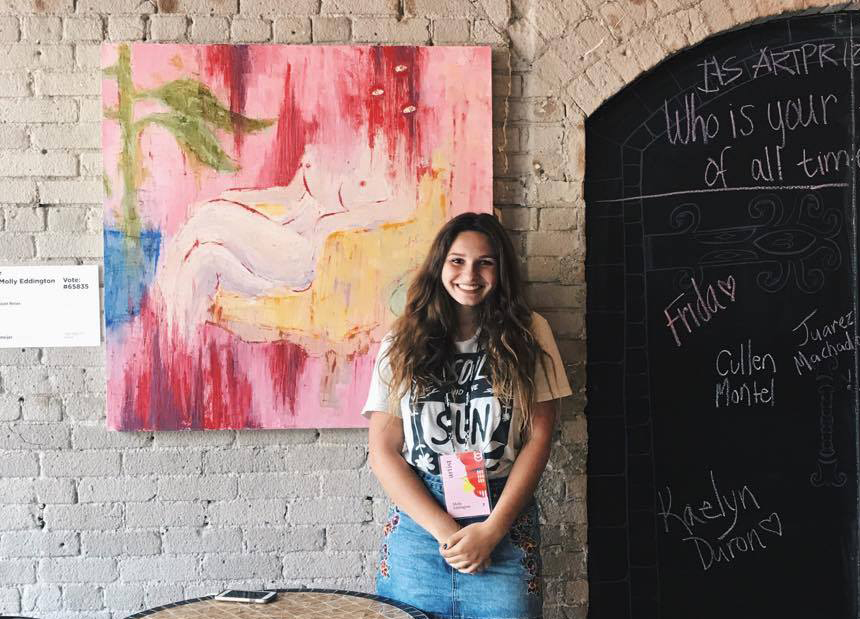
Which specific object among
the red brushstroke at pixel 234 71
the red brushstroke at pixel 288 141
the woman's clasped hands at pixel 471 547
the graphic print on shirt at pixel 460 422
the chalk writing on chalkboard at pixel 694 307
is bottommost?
the woman's clasped hands at pixel 471 547

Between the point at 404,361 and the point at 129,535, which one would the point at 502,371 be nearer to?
the point at 404,361

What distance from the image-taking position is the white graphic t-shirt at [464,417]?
1.97 meters

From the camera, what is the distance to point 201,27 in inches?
92.3

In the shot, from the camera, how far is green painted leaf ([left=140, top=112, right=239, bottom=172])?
2312 mm

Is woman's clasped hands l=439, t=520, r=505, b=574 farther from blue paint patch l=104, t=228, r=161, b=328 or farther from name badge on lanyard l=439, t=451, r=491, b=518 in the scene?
blue paint patch l=104, t=228, r=161, b=328

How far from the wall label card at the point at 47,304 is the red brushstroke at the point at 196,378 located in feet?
0.68

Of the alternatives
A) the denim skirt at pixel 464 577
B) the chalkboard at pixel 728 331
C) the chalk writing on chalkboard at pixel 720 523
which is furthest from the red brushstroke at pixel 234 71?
the chalk writing on chalkboard at pixel 720 523

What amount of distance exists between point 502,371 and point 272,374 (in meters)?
0.80

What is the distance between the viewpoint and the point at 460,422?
1.98 m

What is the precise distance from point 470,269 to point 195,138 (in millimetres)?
998

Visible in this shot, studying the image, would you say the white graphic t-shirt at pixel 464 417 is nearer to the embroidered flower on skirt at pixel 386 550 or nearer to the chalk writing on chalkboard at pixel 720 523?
the embroidered flower on skirt at pixel 386 550

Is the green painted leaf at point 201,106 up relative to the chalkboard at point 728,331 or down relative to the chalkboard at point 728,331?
up

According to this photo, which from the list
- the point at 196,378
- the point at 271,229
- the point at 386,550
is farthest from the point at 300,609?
the point at 271,229

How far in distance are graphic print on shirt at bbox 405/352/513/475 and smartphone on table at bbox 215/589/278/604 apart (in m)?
0.51
